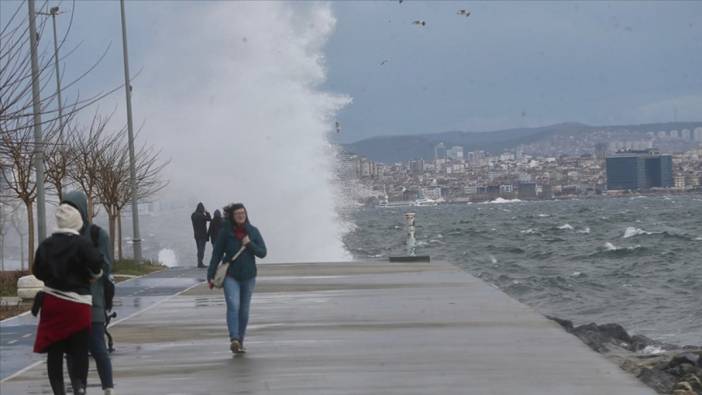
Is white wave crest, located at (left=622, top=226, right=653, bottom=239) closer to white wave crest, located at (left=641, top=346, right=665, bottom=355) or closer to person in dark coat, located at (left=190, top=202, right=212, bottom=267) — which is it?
person in dark coat, located at (left=190, top=202, right=212, bottom=267)

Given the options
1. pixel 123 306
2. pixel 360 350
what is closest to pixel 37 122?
pixel 123 306

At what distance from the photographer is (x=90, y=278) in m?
11.1

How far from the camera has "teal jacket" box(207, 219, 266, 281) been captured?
15.6 meters

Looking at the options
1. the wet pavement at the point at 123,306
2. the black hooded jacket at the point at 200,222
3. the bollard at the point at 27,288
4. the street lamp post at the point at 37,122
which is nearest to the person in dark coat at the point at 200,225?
the black hooded jacket at the point at 200,222

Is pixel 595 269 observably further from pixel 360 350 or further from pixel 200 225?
pixel 360 350

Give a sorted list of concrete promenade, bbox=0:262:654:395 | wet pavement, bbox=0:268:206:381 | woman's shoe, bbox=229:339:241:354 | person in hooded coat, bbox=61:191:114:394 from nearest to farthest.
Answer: person in hooded coat, bbox=61:191:114:394, concrete promenade, bbox=0:262:654:395, woman's shoe, bbox=229:339:241:354, wet pavement, bbox=0:268:206:381

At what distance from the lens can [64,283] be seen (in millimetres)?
11000

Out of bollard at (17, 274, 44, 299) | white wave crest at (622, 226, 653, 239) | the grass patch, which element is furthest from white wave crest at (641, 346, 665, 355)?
white wave crest at (622, 226, 653, 239)

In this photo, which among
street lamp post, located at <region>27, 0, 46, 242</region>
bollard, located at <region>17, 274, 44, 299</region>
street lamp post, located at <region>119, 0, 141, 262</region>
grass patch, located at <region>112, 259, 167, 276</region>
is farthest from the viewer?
street lamp post, located at <region>119, 0, 141, 262</region>

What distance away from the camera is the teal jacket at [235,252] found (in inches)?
613

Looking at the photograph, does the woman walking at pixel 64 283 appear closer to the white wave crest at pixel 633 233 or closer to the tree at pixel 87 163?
the tree at pixel 87 163

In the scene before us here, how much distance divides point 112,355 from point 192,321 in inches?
159

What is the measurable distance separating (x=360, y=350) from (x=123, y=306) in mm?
8651

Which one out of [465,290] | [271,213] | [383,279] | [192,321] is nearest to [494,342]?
[192,321]
